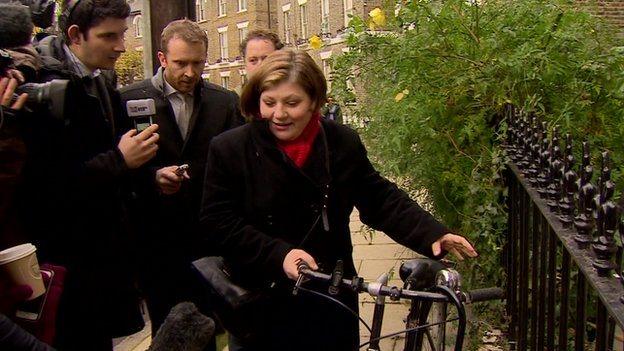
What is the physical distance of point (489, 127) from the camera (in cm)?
412

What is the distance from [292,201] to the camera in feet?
8.34

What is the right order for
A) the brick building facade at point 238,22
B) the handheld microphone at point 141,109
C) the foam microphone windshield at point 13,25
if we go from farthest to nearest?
the brick building facade at point 238,22, the handheld microphone at point 141,109, the foam microphone windshield at point 13,25

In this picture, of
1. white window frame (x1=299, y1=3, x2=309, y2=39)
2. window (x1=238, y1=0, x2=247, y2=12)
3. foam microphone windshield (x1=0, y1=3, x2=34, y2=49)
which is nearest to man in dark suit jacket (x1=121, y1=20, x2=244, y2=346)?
foam microphone windshield (x1=0, y1=3, x2=34, y2=49)

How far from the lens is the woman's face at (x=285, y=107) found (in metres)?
2.47

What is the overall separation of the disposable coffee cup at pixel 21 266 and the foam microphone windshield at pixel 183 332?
1.29 ft

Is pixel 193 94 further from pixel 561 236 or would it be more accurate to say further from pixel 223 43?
pixel 223 43

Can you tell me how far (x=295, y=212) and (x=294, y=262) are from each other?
0.33 m

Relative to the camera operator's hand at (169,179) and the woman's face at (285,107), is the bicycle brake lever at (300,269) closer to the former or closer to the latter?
the woman's face at (285,107)

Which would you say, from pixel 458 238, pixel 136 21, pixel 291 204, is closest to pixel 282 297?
pixel 291 204

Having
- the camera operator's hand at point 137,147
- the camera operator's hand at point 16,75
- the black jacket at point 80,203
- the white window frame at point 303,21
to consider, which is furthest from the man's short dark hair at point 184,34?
the white window frame at point 303,21

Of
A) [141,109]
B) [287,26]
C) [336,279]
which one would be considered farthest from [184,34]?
[287,26]

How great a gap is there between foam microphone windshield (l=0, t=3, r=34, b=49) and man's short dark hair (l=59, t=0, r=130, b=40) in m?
0.53

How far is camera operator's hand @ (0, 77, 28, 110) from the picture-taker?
2.07 meters

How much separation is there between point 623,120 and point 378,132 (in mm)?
1448
